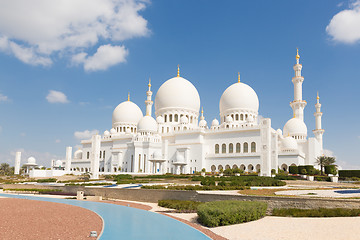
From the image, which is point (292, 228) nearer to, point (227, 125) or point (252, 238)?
point (252, 238)

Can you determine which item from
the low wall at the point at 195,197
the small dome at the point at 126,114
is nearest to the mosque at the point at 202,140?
the small dome at the point at 126,114

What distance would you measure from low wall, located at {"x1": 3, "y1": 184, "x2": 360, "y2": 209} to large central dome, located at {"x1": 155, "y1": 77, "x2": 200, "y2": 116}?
114 ft

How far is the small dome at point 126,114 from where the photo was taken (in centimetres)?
6544

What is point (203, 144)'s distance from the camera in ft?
169

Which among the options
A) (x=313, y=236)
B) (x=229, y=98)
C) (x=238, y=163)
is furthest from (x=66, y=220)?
(x=229, y=98)

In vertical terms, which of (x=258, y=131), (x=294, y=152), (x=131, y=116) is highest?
(x=131, y=116)

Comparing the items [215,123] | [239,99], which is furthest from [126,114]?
[239,99]

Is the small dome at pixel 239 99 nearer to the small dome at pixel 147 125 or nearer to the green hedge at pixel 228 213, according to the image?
the small dome at pixel 147 125

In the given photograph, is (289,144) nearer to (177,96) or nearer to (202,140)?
(202,140)

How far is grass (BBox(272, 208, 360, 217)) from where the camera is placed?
11.6m

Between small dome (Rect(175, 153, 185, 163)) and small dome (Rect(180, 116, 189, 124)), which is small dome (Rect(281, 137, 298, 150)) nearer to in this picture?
small dome (Rect(175, 153, 185, 163))

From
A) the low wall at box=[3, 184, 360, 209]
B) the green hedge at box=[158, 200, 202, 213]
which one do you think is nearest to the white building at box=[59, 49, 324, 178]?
the low wall at box=[3, 184, 360, 209]

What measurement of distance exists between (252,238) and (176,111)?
1955 inches

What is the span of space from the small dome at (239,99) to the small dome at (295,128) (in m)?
6.51
